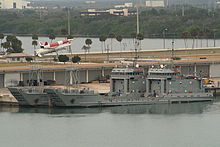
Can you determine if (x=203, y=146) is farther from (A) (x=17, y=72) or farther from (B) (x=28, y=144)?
(A) (x=17, y=72)

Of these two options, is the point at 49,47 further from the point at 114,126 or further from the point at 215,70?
the point at 114,126

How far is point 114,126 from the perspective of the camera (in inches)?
2763

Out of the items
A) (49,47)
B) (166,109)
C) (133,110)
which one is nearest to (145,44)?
(49,47)

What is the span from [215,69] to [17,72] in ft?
71.6

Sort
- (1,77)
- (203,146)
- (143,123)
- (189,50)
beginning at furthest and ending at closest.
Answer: (189,50)
(1,77)
(143,123)
(203,146)

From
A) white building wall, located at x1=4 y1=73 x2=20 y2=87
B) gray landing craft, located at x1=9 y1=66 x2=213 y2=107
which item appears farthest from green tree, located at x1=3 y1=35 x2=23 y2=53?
gray landing craft, located at x1=9 y1=66 x2=213 y2=107

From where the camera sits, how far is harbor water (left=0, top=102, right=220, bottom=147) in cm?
6438

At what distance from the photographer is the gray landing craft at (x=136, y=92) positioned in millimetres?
79875

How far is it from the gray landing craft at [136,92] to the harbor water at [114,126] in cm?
107

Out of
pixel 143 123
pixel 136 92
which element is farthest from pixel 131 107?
pixel 143 123

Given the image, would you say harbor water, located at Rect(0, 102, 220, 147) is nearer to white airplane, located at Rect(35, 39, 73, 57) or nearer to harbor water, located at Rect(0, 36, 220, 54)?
white airplane, located at Rect(35, 39, 73, 57)

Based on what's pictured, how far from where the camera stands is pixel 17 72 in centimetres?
8838

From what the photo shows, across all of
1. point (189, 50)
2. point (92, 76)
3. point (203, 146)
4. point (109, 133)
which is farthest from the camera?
point (189, 50)

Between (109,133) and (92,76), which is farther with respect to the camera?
(92,76)
